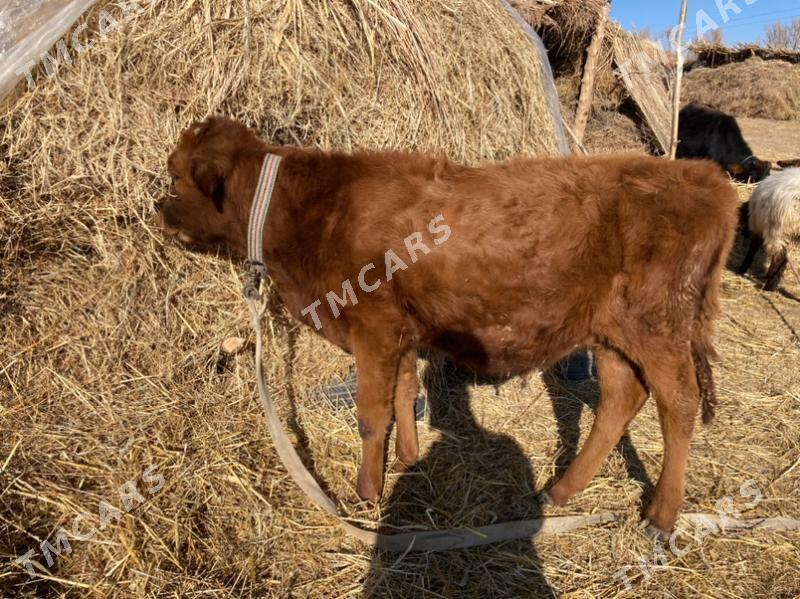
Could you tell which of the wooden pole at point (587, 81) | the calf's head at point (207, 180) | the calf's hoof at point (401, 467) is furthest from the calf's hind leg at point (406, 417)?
the wooden pole at point (587, 81)

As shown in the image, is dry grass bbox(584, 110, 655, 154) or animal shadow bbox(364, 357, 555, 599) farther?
dry grass bbox(584, 110, 655, 154)

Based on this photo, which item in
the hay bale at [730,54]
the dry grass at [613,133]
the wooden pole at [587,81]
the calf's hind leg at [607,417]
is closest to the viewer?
the calf's hind leg at [607,417]

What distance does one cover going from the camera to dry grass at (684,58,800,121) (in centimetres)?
1792

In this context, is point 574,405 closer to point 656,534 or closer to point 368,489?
point 656,534

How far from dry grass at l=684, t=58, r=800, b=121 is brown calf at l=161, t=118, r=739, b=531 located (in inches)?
783

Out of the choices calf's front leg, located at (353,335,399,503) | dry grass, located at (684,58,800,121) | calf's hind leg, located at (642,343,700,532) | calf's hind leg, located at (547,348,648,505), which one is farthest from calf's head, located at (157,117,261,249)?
dry grass, located at (684,58,800,121)

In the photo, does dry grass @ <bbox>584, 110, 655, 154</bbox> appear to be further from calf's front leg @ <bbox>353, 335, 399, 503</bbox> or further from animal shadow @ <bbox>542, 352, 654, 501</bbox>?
calf's front leg @ <bbox>353, 335, 399, 503</bbox>

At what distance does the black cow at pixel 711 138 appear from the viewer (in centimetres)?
1533

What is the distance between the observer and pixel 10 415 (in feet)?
9.34

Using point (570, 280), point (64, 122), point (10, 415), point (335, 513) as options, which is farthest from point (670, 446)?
point (64, 122)

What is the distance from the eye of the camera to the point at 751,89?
1844 cm

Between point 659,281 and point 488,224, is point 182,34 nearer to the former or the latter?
point 488,224

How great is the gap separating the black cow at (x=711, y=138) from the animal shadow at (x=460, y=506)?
1433 cm

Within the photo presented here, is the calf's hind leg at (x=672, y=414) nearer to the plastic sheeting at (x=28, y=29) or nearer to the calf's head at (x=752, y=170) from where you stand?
the plastic sheeting at (x=28, y=29)
